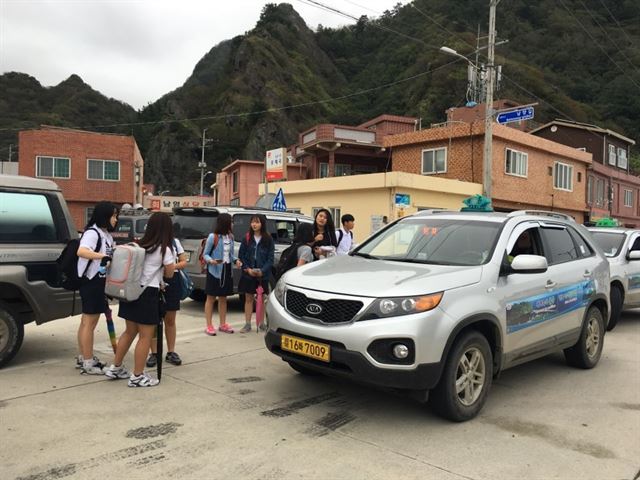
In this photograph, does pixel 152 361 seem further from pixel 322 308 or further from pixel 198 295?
pixel 198 295

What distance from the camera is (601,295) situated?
607cm

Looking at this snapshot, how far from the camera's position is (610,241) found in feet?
30.9

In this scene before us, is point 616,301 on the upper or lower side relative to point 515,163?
lower

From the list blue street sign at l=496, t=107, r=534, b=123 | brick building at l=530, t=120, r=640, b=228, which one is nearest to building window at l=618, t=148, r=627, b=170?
brick building at l=530, t=120, r=640, b=228

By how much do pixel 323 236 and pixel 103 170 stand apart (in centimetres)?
2943

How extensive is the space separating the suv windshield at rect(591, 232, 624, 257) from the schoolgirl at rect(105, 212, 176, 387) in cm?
769

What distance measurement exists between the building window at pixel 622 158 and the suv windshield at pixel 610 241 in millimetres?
36796

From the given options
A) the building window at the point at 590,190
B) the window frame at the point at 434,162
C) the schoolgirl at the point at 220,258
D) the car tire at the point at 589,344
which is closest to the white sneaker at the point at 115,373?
the schoolgirl at the point at 220,258

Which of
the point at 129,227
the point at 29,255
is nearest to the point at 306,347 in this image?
the point at 29,255

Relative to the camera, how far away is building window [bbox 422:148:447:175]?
86.4ft

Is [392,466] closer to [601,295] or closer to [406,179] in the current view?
[601,295]

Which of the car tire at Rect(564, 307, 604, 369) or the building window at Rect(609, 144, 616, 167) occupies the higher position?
the building window at Rect(609, 144, 616, 167)

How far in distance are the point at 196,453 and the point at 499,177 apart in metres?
24.8

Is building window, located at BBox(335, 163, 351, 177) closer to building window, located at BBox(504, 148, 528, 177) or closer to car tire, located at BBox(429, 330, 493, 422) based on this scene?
building window, located at BBox(504, 148, 528, 177)
